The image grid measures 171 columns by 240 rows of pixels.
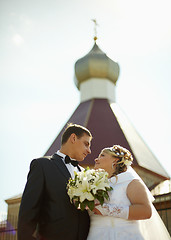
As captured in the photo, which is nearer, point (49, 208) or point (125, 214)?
point (125, 214)

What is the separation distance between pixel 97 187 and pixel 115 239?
63cm

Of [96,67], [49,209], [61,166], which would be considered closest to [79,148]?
[61,166]

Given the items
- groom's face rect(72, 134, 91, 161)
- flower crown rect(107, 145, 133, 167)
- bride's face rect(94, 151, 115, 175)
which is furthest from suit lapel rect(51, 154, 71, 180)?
flower crown rect(107, 145, 133, 167)

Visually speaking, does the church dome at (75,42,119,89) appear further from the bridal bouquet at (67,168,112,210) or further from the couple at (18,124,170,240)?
the bridal bouquet at (67,168,112,210)

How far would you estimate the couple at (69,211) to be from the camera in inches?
126

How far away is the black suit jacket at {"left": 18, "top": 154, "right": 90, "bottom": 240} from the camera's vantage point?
321 centimetres

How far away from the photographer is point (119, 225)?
3344mm

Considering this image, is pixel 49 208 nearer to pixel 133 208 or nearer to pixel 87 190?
pixel 87 190

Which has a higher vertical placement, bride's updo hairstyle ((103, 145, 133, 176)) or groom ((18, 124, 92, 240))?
bride's updo hairstyle ((103, 145, 133, 176))

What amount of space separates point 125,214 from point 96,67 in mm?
15583

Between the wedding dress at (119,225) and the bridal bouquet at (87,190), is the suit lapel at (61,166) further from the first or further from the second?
the wedding dress at (119,225)

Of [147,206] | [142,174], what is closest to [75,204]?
[147,206]

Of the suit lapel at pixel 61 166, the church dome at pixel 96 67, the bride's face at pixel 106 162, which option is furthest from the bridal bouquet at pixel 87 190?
the church dome at pixel 96 67

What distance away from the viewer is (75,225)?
331 cm
